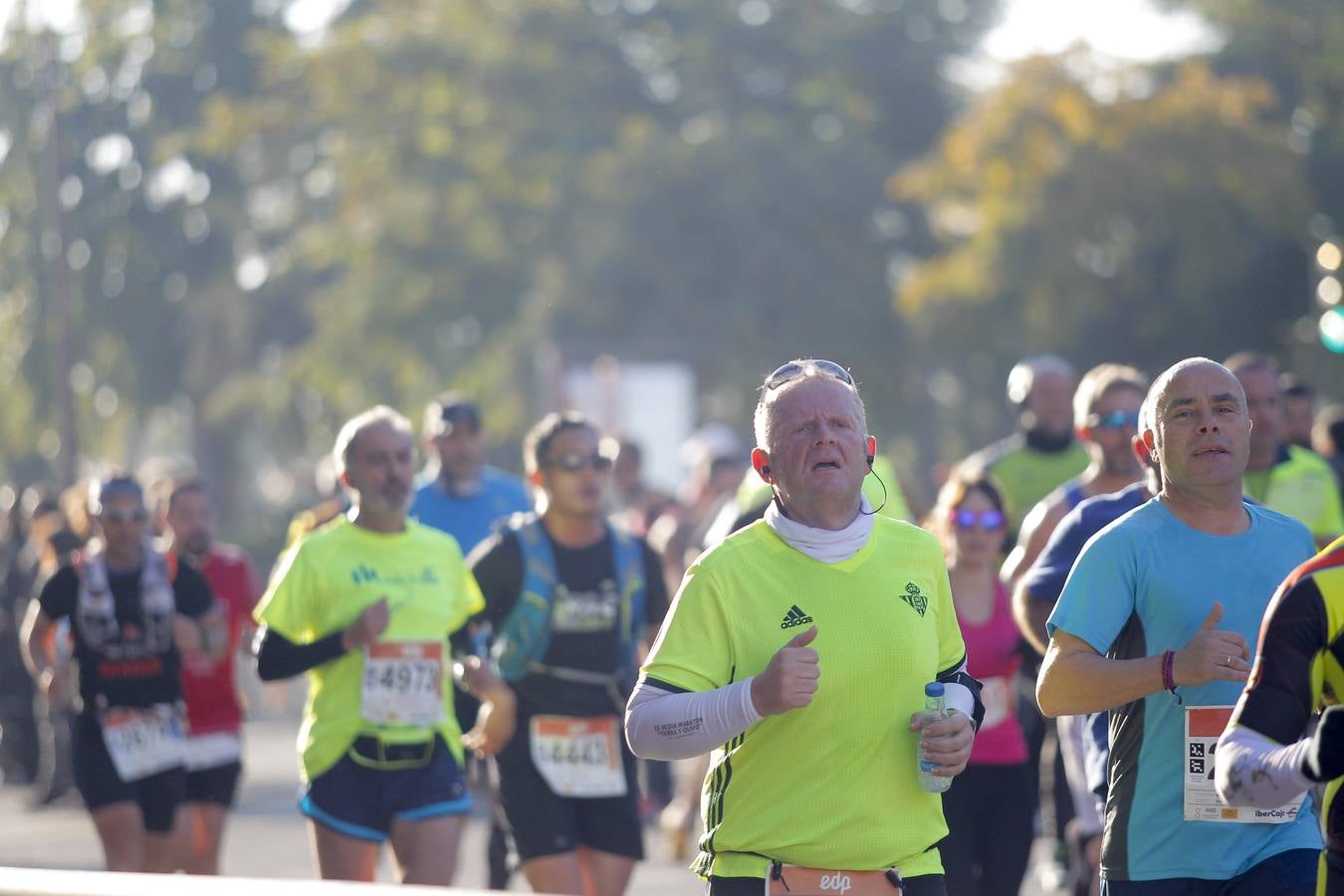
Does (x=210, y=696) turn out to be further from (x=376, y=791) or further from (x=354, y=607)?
(x=376, y=791)

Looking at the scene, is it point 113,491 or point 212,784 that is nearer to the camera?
point 113,491

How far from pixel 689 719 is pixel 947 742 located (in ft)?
1.64

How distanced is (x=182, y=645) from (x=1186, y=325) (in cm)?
2623

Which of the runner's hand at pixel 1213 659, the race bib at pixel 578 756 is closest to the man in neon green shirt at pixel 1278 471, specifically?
the race bib at pixel 578 756

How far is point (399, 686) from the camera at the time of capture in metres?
7.73

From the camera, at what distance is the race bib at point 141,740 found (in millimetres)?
9156

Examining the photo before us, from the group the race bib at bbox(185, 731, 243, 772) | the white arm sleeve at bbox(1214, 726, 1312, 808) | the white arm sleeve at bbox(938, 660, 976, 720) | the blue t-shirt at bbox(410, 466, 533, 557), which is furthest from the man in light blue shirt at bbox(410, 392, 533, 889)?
the white arm sleeve at bbox(1214, 726, 1312, 808)

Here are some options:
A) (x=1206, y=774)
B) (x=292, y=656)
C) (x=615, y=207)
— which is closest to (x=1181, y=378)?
(x=1206, y=774)

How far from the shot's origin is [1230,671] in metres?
4.83

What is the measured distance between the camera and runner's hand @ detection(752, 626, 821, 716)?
14.9 ft

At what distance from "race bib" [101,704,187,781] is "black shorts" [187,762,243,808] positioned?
64 centimetres

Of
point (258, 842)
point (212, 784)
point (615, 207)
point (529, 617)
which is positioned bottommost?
point (258, 842)

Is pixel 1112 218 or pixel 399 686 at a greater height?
pixel 1112 218

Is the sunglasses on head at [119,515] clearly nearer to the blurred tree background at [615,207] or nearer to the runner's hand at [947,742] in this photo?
the runner's hand at [947,742]
